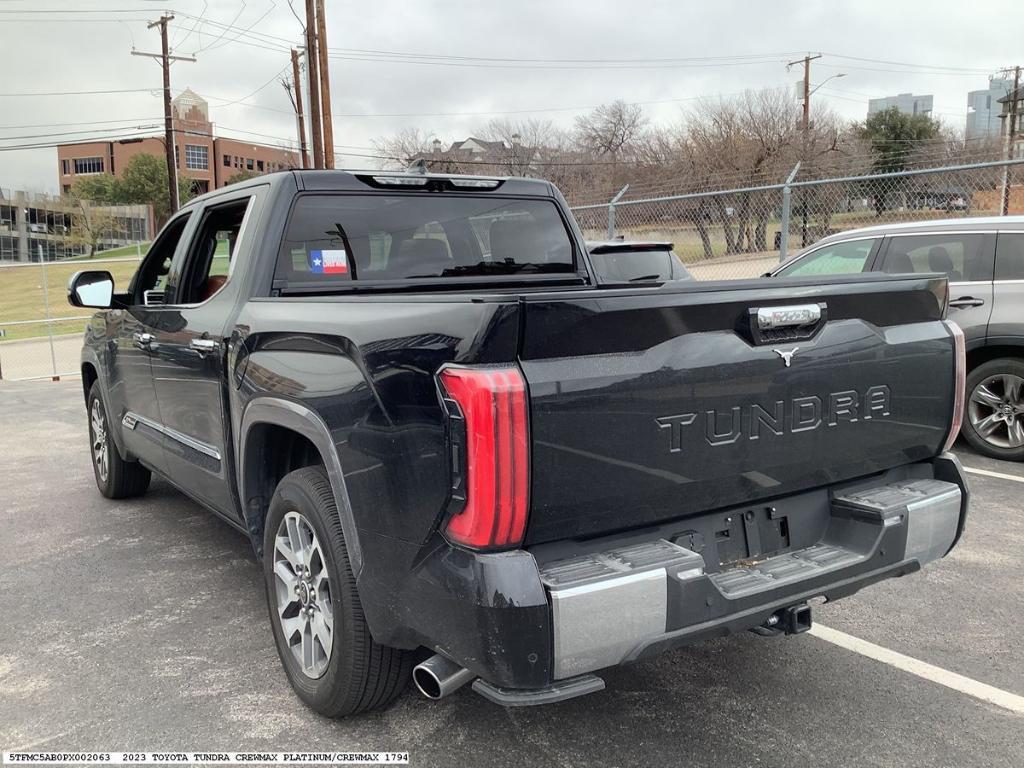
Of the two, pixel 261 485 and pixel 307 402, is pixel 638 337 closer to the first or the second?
pixel 307 402

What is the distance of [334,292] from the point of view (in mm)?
3791

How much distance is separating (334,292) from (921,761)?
2.81 meters

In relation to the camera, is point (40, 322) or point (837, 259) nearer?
point (837, 259)

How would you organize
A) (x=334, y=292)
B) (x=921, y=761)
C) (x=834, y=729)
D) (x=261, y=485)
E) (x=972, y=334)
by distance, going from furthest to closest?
1. (x=972, y=334)
2. (x=334, y=292)
3. (x=261, y=485)
4. (x=834, y=729)
5. (x=921, y=761)

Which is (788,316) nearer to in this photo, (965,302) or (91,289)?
(91,289)

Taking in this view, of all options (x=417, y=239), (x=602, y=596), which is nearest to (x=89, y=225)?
(x=417, y=239)

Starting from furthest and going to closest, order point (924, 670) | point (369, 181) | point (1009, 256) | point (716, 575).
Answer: point (1009, 256) < point (369, 181) < point (924, 670) < point (716, 575)

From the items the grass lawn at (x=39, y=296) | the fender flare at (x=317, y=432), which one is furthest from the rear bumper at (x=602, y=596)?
the grass lawn at (x=39, y=296)

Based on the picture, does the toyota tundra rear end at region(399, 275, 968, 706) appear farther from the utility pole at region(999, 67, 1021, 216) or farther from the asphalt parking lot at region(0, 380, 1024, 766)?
the utility pole at region(999, 67, 1021, 216)

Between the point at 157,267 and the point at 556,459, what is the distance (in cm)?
388

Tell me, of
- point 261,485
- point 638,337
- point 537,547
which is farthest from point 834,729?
point 261,485

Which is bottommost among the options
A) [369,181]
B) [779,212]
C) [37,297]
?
[37,297]

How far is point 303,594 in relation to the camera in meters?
3.08

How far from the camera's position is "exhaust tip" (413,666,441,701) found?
2420mm
